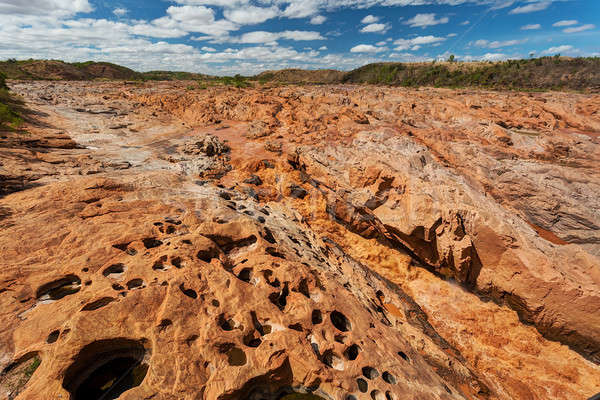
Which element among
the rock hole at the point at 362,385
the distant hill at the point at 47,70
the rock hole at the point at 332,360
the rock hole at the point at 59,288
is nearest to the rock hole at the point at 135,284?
the rock hole at the point at 59,288

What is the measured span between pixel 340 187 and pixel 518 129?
2014 centimetres

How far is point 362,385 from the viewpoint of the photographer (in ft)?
14.2

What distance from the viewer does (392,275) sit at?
11578mm

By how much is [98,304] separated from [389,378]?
5.43 metres

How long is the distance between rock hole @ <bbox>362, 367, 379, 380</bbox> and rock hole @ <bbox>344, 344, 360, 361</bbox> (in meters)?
0.30

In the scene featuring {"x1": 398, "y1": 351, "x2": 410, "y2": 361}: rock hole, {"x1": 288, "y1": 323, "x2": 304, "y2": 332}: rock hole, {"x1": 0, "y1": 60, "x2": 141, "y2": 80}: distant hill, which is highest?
{"x1": 0, "y1": 60, "x2": 141, "y2": 80}: distant hill

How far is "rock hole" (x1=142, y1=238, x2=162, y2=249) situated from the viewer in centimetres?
620

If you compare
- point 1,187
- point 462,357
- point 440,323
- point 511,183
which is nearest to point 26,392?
point 1,187

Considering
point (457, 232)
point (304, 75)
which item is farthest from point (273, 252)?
point (304, 75)

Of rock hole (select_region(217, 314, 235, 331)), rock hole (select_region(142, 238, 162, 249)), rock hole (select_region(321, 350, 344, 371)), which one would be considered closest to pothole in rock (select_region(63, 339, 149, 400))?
rock hole (select_region(217, 314, 235, 331))

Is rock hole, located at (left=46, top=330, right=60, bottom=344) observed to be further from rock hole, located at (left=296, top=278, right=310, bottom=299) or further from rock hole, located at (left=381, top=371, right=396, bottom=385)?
rock hole, located at (left=381, top=371, right=396, bottom=385)

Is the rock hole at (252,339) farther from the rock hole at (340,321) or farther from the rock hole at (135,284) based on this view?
the rock hole at (135,284)

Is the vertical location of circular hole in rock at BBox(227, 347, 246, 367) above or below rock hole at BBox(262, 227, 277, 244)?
below

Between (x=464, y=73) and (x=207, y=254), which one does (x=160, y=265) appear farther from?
(x=464, y=73)
